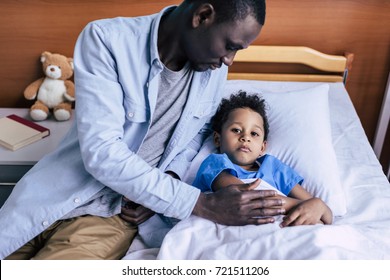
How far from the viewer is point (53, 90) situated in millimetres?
1925

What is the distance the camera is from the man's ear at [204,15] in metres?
1.09

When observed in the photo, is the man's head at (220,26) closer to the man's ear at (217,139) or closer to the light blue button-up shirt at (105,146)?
the light blue button-up shirt at (105,146)

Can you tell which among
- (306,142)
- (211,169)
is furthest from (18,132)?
(306,142)

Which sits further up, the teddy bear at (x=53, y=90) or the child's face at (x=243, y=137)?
the teddy bear at (x=53, y=90)

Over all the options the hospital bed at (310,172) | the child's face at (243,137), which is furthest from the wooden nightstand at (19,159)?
the child's face at (243,137)

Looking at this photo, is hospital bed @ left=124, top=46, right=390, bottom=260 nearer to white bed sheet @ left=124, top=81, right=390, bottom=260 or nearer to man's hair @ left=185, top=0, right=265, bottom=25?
white bed sheet @ left=124, top=81, right=390, bottom=260

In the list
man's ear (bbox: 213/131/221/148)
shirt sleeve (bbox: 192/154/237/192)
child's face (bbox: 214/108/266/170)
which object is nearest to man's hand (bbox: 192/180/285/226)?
shirt sleeve (bbox: 192/154/237/192)

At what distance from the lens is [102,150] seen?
114cm

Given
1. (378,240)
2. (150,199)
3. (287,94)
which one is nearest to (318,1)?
(287,94)

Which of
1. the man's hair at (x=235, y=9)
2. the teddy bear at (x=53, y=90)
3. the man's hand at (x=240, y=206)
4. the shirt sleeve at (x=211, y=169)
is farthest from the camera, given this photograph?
the teddy bear at (x=53, y=90)

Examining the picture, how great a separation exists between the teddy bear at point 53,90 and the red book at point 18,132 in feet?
0.26

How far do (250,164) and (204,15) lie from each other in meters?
0.58

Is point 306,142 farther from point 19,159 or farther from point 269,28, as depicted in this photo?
point 19,159

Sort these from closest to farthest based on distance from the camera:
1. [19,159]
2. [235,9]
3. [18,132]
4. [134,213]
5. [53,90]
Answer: [235,9], [134,213], [19,159], [18,132], [53,90]
